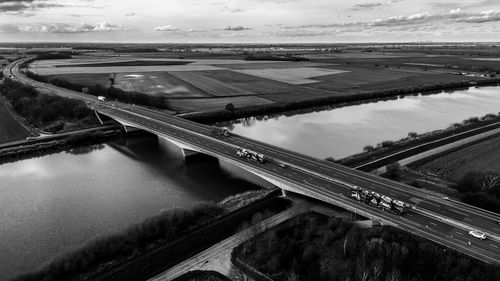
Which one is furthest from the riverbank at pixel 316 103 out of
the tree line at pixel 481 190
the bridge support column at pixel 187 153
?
the tree line at pixel 481 190

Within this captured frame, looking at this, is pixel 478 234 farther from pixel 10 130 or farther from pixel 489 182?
pixel 10 130

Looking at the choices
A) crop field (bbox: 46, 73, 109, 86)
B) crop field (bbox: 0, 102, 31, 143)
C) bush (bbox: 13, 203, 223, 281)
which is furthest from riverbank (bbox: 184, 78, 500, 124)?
crop field (bbox: 46, 73, 109, 86)

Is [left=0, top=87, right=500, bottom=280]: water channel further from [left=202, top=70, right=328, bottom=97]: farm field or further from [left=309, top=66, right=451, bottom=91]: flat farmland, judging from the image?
[left=309, top=66, right=451, bottom=91]: flat farmland

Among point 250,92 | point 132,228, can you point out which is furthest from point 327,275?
point 250,92

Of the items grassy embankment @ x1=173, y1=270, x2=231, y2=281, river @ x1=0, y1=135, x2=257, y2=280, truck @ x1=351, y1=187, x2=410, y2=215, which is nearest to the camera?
grassy embankment @ x1=173, y1=270, x2=231, y2=281

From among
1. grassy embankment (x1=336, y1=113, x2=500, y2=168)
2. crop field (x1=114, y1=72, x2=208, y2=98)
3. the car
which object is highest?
crop field (x1=114, y1=72, x2=208, y2=98)

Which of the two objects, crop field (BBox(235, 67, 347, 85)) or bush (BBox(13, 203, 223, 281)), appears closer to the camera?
bush (BBox(13, 203, 223, 281))
